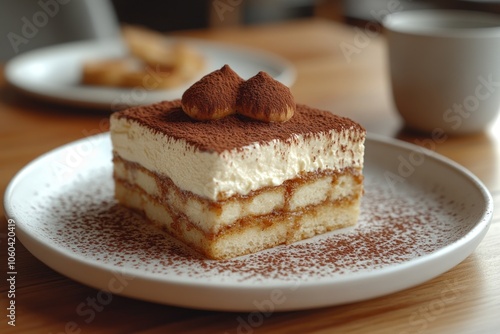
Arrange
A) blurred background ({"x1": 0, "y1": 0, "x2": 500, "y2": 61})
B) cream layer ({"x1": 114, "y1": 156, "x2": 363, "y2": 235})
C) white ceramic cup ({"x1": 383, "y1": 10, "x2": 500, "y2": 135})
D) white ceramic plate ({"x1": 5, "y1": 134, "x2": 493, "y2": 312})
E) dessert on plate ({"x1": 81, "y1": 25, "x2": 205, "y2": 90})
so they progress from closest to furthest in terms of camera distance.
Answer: white ceramic plate ({"x1": 5, "y1": 134, "x2": 493, "y2": 312}) < cream layer ({"x1": 114, "y1": 156, "x2": 363, "y2": 235}) < white ceramic cup ({"x1": 383, "y1": 10, "x2": 500, "y2": 135}) < dessert on plate ({"x1": 81, "y1": 25, "x2": 205, "y2": 90}) < blurred background ({"x1": 0, "y1": 0, "x2": 500, "y2": 61})

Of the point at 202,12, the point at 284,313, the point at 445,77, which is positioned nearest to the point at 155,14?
the point at 202,12

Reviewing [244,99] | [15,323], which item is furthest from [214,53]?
[15,323]

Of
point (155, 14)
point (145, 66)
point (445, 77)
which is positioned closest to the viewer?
point (445, 77)

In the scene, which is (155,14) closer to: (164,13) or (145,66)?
(164,13)

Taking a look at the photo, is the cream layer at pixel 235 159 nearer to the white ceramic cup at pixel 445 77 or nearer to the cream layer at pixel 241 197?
the cream layer at pixel 241 197

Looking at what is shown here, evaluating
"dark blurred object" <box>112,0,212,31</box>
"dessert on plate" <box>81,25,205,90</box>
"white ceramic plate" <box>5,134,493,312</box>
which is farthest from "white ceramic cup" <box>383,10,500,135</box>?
"dark blurred object" <box>112,0,212,31</box>

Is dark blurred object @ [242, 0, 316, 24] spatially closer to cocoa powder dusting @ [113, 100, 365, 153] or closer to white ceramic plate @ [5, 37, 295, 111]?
white ceramic plate @ [5, 37, 295, 111]
